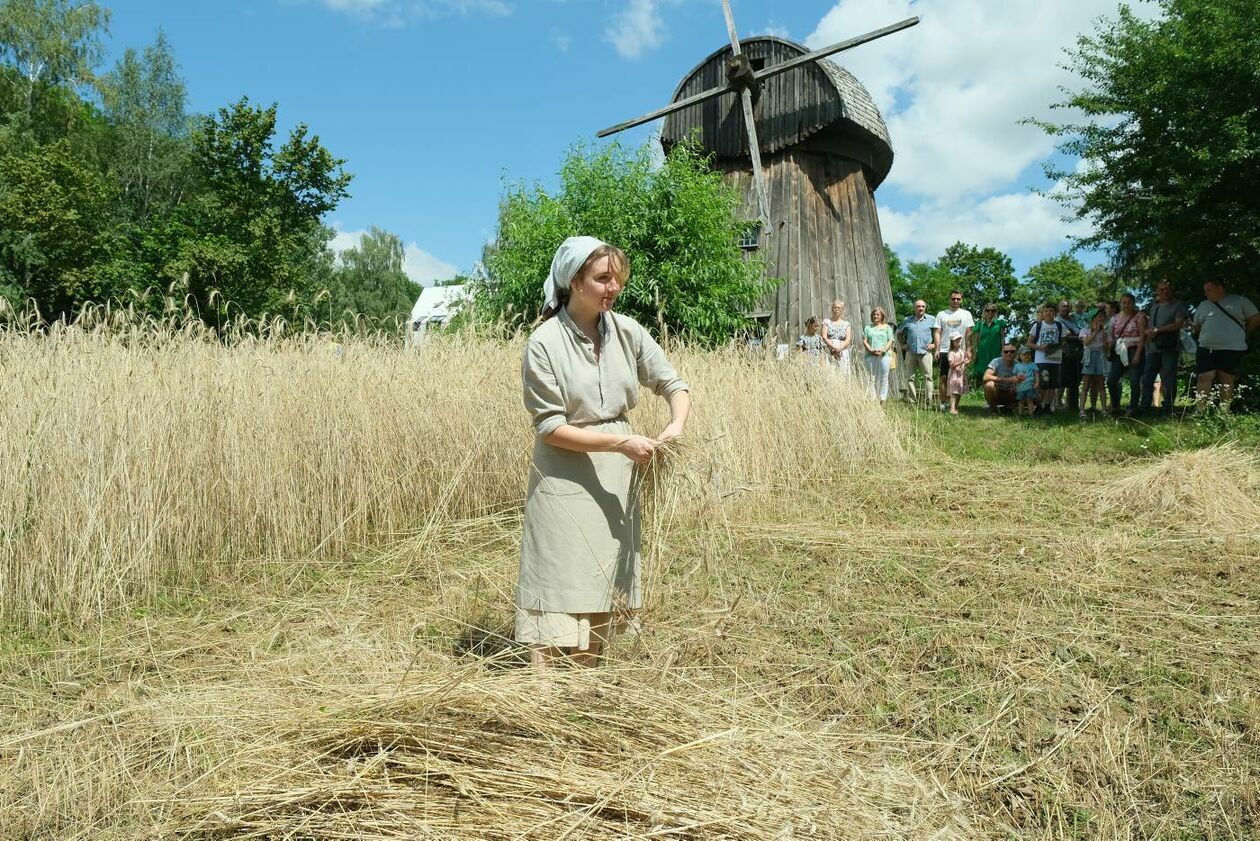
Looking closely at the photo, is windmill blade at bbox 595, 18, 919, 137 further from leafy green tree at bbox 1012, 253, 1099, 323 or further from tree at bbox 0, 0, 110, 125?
leafy green tree at bbox 1012, 253, 1099, 323

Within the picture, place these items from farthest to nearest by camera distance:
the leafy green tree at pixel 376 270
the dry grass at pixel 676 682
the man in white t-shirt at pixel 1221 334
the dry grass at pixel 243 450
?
1. the leafy green tree at pixel 376 270
2. the man in white t-shirt at pixel 1221 334
3. the dry grass at pixel 243 450
4. the dry grass at pixel 676 682

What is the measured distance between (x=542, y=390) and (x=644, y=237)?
30.6 ft

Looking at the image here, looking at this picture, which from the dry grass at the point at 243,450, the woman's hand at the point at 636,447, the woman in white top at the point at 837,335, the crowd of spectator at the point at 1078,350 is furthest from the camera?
the woman in white top at the point at 837,335


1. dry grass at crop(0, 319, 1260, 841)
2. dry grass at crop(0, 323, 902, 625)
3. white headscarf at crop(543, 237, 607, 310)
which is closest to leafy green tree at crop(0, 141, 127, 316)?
dry grass at crop(0, 323, 902, 625)

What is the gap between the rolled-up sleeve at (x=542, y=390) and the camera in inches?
105

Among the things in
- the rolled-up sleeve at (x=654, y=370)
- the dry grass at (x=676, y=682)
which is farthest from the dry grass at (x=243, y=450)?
the rolled-up sleeve at (x=654, y=370)

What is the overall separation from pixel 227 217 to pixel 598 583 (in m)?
22.6

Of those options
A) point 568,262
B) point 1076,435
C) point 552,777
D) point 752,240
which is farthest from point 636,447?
point 752,240

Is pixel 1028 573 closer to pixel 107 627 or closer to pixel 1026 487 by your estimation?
pixel 1026 487

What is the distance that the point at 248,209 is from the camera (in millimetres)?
22234

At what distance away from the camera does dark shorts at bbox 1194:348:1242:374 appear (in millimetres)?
8266

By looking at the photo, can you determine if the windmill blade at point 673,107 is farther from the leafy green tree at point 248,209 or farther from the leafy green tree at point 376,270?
the leafy green tree at point 376,270

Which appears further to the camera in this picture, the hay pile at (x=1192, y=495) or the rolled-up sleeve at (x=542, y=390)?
the hay pile at (x=1192, y=495)

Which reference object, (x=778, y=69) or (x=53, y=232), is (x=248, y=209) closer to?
(x=53, y=232)
